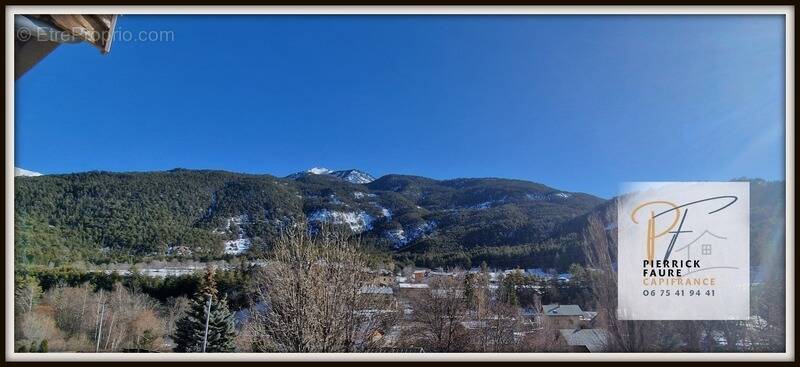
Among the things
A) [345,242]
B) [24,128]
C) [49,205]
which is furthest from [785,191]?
[49,205]

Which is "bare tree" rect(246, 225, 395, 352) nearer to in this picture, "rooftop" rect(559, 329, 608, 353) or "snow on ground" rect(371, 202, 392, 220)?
"rooftop" rect(559, 329, 608, 353)

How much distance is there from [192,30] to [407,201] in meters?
8.12

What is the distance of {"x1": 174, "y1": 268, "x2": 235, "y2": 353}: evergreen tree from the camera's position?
23.4ft

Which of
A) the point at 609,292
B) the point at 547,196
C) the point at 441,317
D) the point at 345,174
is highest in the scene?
the point at 345,174

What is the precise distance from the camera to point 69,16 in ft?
8.53

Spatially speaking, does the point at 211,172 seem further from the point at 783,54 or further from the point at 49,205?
the point at 783,54

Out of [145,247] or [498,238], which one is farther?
[498,238]

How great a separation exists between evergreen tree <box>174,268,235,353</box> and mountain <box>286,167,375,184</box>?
279cm

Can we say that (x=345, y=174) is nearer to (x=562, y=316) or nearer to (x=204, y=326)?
(x=204, y=326)

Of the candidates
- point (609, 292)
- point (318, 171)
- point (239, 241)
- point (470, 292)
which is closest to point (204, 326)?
point (318, 171)

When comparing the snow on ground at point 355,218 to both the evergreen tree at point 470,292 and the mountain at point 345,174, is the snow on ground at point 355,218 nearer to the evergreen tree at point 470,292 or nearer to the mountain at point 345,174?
the mountain at point 345,174

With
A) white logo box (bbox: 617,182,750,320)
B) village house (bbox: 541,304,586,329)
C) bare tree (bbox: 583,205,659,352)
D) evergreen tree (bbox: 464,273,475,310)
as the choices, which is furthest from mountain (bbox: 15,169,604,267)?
white logo box (bbox: 617,182,750,320)

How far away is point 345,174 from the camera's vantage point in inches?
387

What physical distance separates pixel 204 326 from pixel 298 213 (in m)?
3.37
